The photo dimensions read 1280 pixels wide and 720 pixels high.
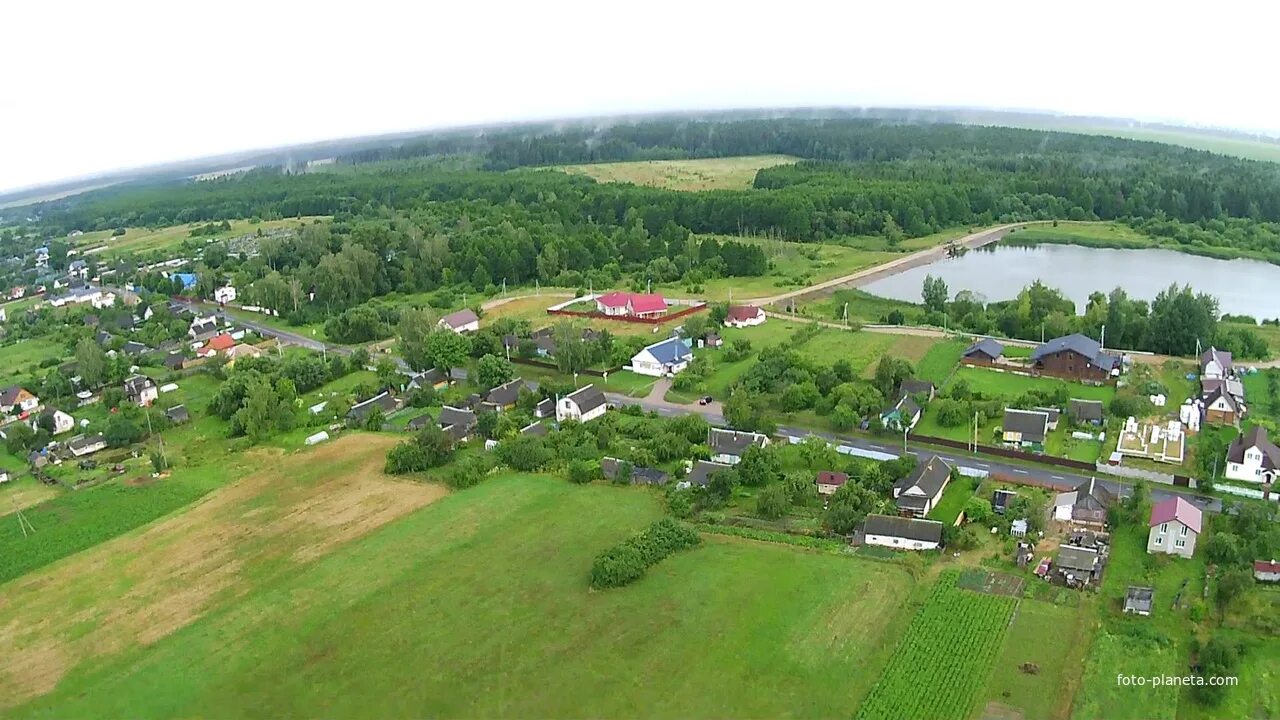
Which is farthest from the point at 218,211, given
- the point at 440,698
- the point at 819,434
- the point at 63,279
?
the point at 440,698

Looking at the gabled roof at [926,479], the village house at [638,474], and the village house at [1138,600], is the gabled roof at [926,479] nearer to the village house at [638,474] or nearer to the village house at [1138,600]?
the village house at [1138,600]

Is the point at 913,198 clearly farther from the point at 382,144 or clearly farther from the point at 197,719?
the point at 382,144

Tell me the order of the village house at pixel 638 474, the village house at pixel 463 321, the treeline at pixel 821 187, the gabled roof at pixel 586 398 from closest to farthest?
the village house at pixel 638 474
the gabled roof at pixel 586 398
the village house at pixel 463 321
the treeline at pixel 821 187

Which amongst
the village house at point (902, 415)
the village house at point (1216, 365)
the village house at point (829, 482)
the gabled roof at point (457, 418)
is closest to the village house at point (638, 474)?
the village house at point (829, 482)

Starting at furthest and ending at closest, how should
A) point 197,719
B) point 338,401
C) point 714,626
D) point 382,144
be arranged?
point 382,144, point 338,401, point 714,626, point 197,719

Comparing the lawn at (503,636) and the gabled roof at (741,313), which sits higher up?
the gabled roof at (741,313)

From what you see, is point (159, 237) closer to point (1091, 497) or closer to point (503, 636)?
point (503, 636)

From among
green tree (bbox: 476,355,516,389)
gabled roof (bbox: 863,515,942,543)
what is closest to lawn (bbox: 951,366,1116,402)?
gabled roof (bbox: 863,515,942,543)
